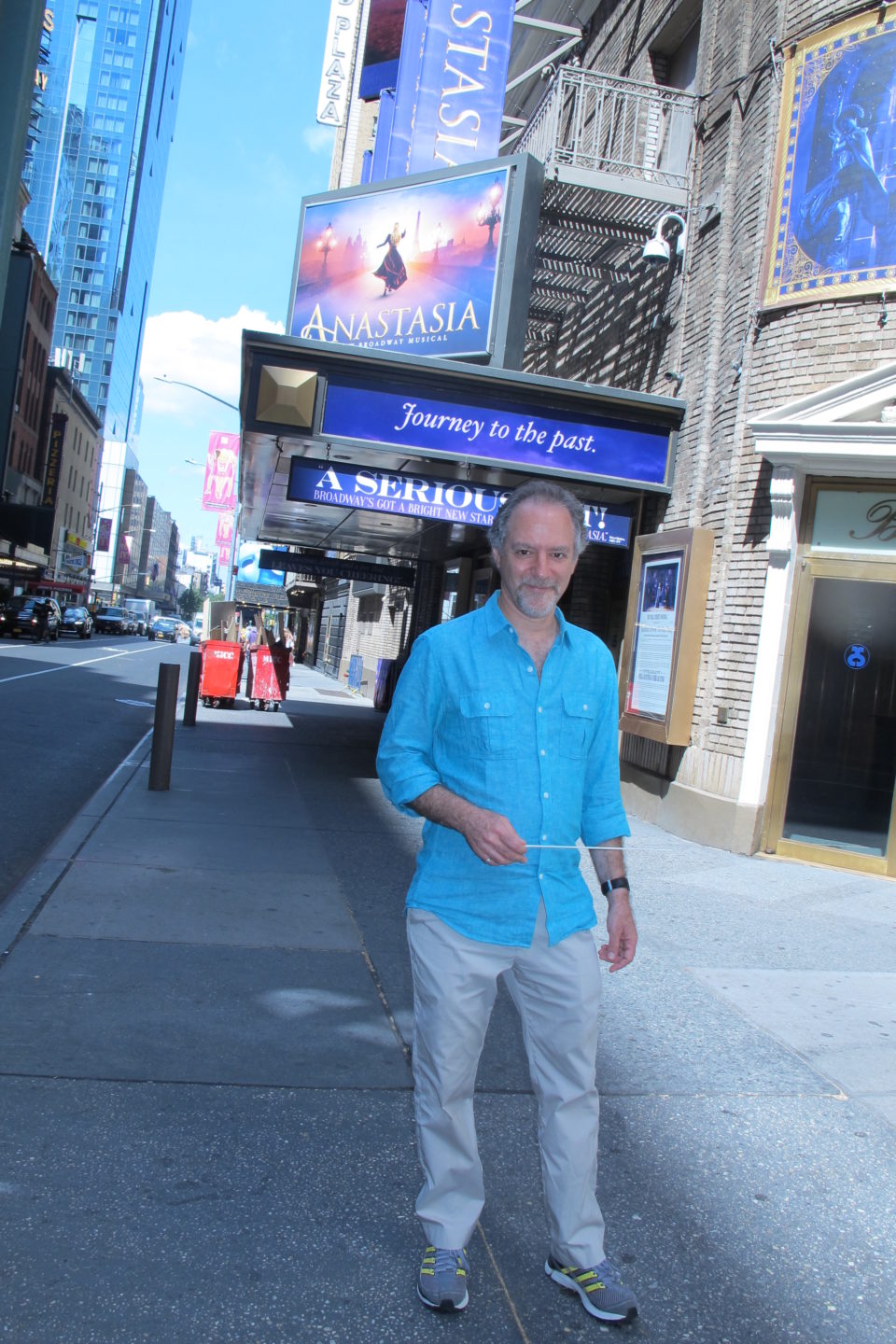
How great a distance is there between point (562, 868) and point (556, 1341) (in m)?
1.07

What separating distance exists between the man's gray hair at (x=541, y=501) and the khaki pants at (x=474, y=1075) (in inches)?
37.7

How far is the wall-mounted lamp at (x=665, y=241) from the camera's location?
10.6 metres

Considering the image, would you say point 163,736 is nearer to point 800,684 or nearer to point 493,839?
point 800,684

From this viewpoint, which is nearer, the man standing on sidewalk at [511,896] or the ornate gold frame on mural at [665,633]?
the man standing on sidewalk at [511,896]

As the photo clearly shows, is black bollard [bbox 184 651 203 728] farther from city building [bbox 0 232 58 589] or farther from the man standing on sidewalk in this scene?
city building [bbox 0 232 58 589]

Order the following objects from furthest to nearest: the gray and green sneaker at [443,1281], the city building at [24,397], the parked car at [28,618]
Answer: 1. the city building at [24,397]
2. the parked car at [28,618]
3. the gray and green sneaker at [443,1281]

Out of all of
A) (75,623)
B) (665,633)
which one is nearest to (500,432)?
(665,633)

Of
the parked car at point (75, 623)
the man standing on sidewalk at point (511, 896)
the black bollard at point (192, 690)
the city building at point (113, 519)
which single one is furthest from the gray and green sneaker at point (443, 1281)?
the city building at point (113, 519)

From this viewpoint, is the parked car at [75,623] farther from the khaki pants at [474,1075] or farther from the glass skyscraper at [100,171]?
the glass skyscraper at [100,171]

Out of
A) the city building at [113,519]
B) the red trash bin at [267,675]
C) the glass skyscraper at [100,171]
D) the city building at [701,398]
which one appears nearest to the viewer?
the city building at [701,398]

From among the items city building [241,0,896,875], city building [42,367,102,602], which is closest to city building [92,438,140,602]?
city building [42,367,102,602]

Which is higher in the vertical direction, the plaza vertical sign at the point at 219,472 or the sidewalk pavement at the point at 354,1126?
the plaza vertical sign at the point at 219,472

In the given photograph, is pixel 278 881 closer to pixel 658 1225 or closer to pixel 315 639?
pixel 658 1225

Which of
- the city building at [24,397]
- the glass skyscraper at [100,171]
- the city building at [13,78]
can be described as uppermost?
the glass skyscraper at [100,171]
